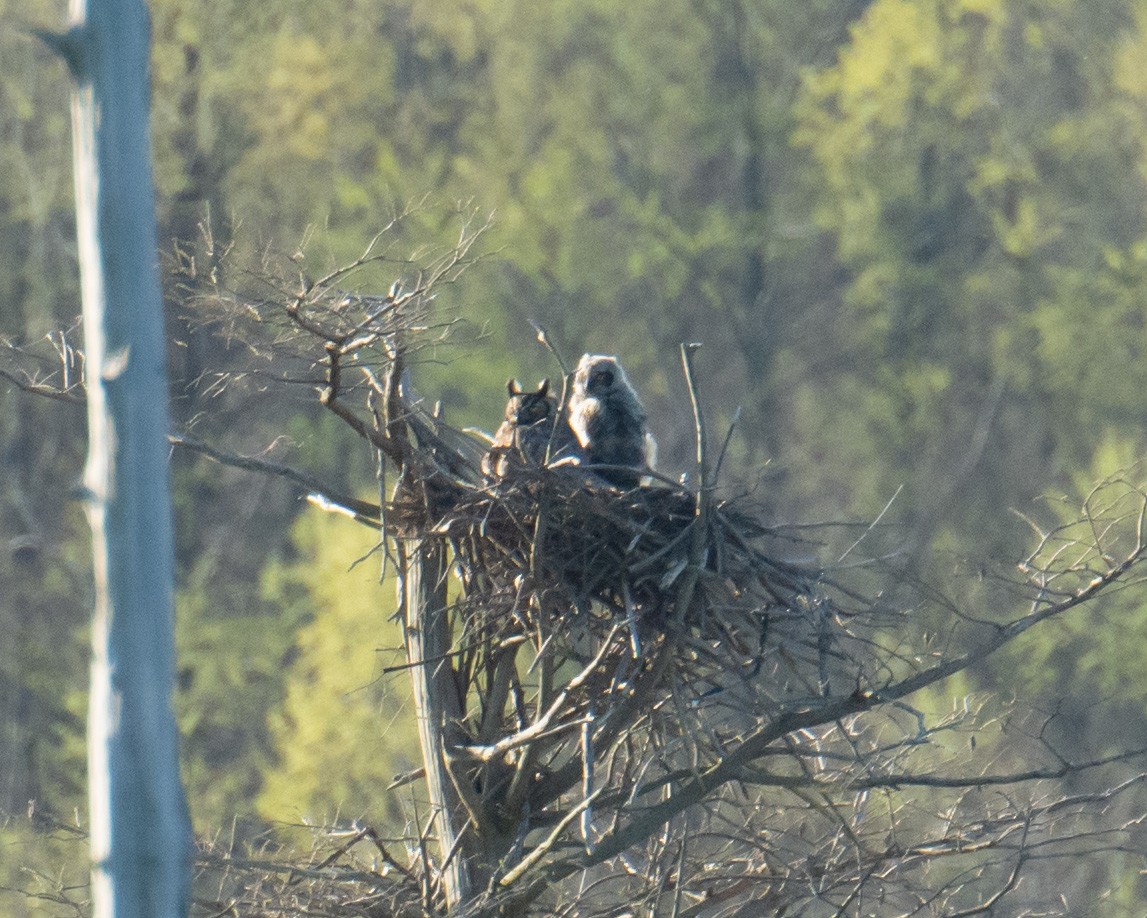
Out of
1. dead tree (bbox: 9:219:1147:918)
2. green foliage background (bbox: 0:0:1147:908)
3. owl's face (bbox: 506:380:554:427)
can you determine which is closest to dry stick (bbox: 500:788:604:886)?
dead tree (bbox: 9:219:1147:918)

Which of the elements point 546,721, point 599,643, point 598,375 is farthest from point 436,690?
point 598,375

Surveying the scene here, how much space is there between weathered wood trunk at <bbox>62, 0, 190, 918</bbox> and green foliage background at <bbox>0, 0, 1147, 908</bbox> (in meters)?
18.8

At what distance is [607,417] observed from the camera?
919cm

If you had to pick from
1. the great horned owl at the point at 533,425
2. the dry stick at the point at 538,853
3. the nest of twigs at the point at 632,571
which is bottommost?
the dry stick at the point at 538,853

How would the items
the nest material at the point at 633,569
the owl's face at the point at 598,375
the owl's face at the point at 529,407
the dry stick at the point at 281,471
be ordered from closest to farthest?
the nest material at the point at 633,569, the dry stick at the point at 281,471, the owl's face at the point at 529,407, the owl's face at the point at 598,375

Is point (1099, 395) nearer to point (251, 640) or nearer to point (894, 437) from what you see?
point (894, 437)

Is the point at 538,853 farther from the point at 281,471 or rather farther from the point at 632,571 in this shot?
the point at 281,471

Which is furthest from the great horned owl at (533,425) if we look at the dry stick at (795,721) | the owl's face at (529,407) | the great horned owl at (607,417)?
the dry stick at (795,721)

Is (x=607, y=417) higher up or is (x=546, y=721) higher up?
(x=607, y=417)

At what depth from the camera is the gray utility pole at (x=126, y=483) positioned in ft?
18.7

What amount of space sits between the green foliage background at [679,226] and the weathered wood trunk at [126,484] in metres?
18.8

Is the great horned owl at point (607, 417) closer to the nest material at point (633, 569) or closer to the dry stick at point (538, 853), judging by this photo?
the nest material at point (633, 569)

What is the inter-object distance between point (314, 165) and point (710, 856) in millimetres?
20626

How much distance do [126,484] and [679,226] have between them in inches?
964
